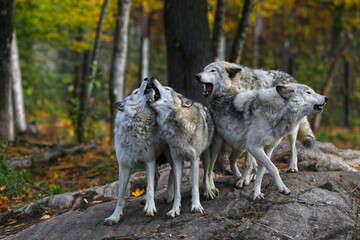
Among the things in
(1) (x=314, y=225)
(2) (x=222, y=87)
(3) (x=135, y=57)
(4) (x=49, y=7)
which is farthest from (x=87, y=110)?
(3) (x=135, y=57)

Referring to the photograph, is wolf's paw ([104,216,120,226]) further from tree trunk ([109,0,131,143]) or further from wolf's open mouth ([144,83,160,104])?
tree trunk ([109,0,131,143])

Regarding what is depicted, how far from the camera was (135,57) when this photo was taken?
78.9 feet

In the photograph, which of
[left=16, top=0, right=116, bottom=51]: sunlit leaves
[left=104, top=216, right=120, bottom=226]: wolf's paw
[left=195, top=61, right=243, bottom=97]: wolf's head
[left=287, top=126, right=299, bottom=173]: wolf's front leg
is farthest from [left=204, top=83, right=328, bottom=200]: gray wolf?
[left=16, top=0, right=116, bottom=51]: sunlit leaves

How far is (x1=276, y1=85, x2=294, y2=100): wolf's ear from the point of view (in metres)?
5.17

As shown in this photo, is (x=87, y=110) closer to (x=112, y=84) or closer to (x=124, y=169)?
(x=112, y=84)

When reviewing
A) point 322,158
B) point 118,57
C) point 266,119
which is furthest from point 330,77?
point 266,119

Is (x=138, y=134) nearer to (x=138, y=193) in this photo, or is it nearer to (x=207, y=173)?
(x=207, y=173)

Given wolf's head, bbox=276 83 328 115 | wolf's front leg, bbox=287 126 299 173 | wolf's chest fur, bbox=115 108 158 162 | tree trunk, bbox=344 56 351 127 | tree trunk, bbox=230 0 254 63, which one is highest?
tree trunk, bbox=230 0 254 63

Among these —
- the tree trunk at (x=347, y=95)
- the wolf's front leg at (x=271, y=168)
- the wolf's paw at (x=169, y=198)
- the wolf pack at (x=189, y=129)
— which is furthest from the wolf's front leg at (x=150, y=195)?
the tree trunk at (x=347, y=95)

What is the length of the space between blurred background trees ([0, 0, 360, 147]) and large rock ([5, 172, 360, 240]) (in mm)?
3945

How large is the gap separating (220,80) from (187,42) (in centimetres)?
272

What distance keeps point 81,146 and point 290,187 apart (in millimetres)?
7812

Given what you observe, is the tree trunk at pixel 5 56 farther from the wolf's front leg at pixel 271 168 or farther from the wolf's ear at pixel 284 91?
the wolf's ear at pixel 284 91

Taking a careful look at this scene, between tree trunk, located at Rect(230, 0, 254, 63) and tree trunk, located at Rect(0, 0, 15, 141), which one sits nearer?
tree trunk, located at Rect(0, 0, 15, 141)
